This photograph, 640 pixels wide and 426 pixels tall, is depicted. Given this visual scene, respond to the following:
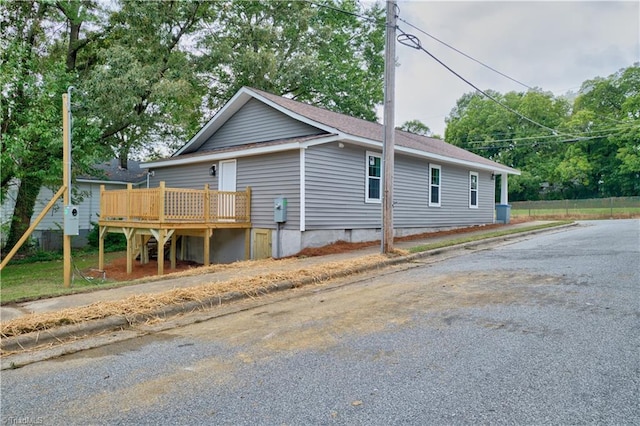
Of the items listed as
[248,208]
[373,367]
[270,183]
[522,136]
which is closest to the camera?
[373,367]

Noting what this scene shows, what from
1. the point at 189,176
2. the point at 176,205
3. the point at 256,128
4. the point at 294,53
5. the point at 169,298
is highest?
the point at 294,53

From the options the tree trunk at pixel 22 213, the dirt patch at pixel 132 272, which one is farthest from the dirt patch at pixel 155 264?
the tree trunk at pixel 22 213

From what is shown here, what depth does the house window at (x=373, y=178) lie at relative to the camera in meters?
13.7

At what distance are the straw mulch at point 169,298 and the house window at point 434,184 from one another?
28.1 ft

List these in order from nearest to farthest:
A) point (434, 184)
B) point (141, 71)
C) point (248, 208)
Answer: point (248, 208), point (141, 71), point (434, 184)

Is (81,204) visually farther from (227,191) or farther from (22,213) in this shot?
(227,191)

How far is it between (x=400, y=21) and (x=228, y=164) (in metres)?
7.02

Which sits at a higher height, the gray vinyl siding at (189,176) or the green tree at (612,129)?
the green tree at (612,129)

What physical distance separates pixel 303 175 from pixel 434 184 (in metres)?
6.98

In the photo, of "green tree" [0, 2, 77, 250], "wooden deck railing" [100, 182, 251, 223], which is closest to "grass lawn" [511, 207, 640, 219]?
"wooden deck railing" [100, 182, 251, 223]

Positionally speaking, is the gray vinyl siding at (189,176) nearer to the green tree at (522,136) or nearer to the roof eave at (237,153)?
the roof eave at (237,153)

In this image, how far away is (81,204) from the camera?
70.5ft

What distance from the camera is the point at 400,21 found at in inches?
424

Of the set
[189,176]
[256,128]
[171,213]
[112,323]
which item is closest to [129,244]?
[171,213]
